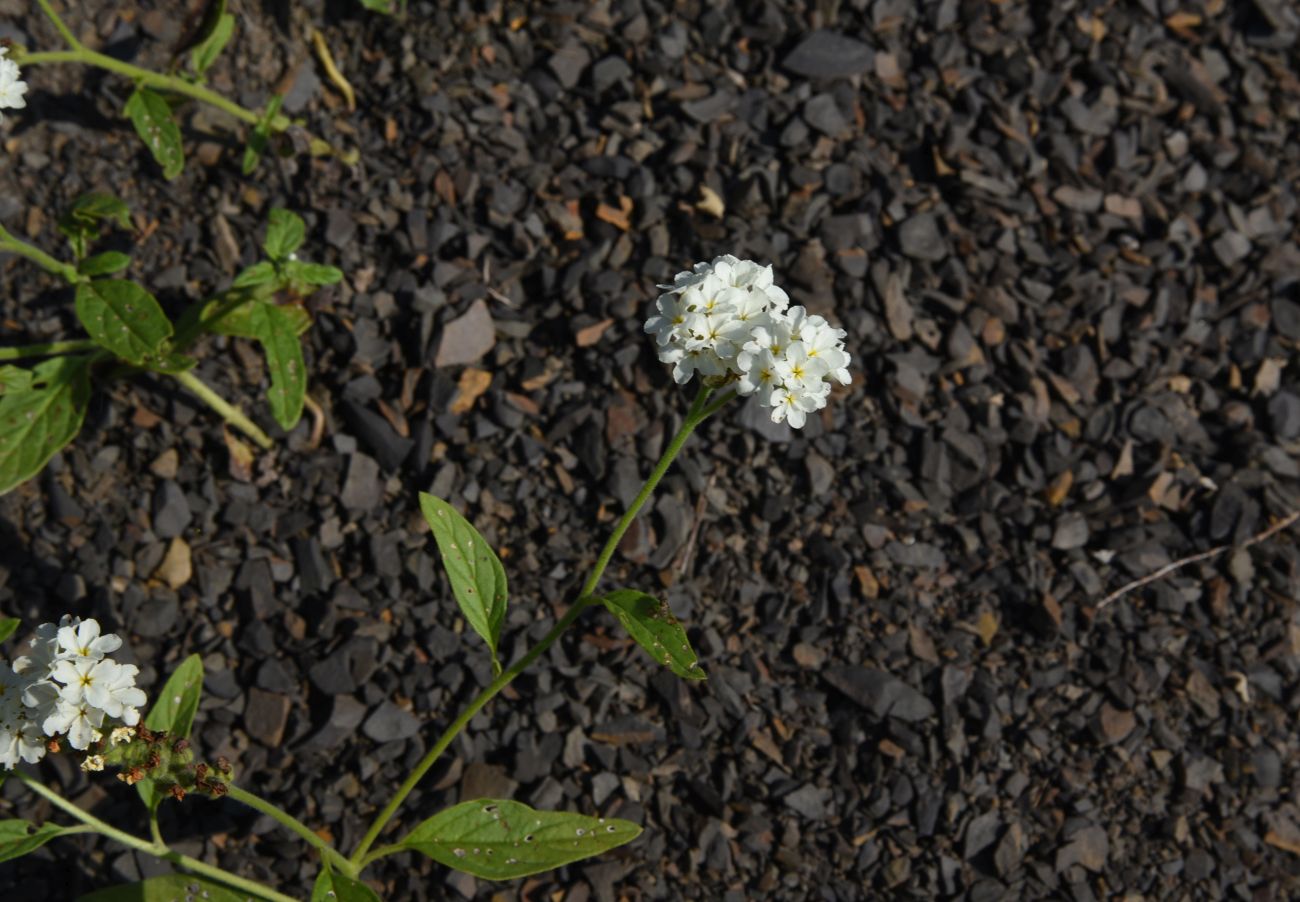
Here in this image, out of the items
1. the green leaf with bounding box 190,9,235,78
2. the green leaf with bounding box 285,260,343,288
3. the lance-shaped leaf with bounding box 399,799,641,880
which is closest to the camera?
the lance-shaped leaf with bounding box 399,799,641,880

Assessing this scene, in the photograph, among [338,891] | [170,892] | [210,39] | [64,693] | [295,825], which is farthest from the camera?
[210,39]

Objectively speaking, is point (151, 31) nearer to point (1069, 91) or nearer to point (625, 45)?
point (625, 45)

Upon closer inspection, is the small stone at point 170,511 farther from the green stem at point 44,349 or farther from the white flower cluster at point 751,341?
the white flower cluster at point 751,341

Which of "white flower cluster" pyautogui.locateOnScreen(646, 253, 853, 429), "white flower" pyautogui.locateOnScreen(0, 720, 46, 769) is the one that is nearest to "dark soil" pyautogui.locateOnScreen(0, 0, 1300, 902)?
"white flower" pyautogui.locateOnScreen(0, 720, 46, 769)

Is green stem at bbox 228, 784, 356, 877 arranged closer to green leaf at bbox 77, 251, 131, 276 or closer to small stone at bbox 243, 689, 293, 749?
small stone at bbox 243, 689, 293, 749

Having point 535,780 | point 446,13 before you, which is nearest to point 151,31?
point 446,13

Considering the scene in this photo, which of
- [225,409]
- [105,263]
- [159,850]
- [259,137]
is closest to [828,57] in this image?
[259,137]

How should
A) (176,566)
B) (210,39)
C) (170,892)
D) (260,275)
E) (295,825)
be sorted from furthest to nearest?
(210,39)
(176,566)
(260,275)
(170,892)
(295,825)

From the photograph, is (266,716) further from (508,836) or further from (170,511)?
(508,836)
